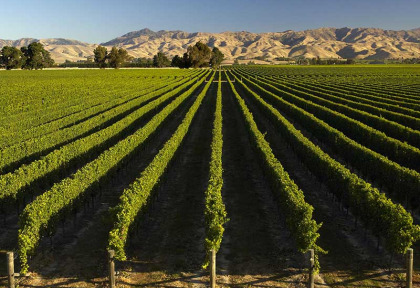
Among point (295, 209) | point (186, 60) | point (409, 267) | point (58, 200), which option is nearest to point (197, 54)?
point (186, 60)

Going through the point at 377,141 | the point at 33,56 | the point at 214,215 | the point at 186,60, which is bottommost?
the point at 214,215

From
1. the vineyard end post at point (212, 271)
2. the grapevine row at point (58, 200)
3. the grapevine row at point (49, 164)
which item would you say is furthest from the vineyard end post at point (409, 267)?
the grapevine row at point (49, 164)

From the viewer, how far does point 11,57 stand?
522 ft

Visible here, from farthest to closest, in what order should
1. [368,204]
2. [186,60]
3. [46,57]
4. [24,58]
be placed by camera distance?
[186,60] < [46,57] < [24,58] < [368,204]

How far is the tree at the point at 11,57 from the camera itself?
512 ft

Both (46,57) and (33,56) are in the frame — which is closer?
(33,56)

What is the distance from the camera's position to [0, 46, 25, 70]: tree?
156125 mm

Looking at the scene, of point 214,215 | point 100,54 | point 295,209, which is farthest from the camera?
point 100,54

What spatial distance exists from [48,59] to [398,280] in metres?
192

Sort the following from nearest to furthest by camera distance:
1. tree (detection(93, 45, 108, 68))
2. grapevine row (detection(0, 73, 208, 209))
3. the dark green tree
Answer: grapevine row (detection(0, 73, 208, 209))
the dark green tree
tree (detection(93, 45, 108, 68))

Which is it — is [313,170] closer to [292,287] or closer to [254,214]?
[254,214]

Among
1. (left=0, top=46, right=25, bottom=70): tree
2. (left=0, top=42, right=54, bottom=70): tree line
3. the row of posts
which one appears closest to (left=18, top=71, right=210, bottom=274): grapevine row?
the row of posts

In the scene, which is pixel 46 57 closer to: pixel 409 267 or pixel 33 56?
pixel 33 56

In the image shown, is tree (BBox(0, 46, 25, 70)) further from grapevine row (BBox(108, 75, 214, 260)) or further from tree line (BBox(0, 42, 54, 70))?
grapevine row (BBox(108, 75, 214, 260))
